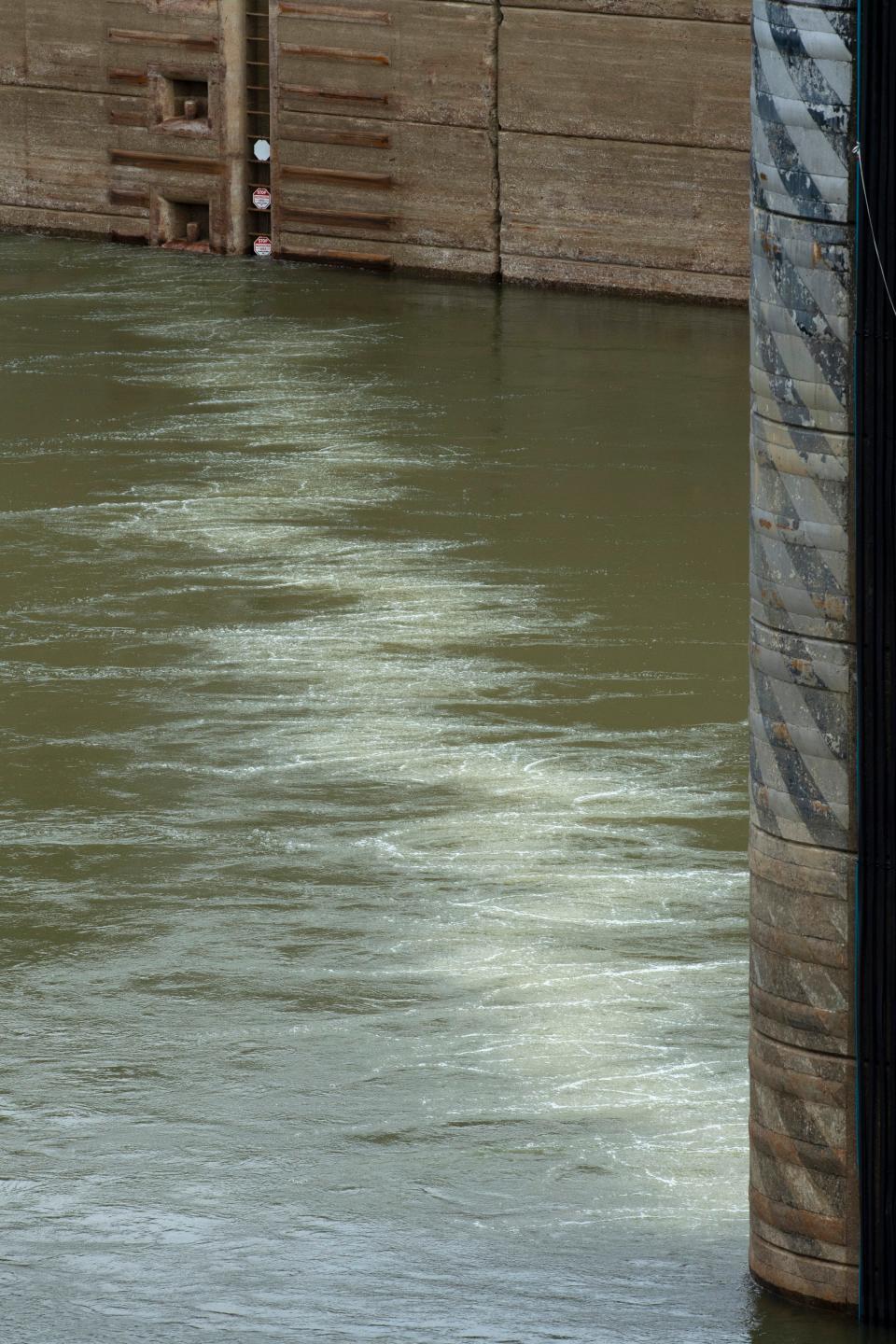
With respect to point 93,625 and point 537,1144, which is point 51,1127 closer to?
point 537,1144

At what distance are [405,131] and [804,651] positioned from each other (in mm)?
16608

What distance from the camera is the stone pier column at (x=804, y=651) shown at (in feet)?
19.7

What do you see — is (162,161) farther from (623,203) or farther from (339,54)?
(623,203)

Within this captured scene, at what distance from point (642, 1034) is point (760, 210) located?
11.7ft

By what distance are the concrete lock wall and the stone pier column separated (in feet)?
48.4

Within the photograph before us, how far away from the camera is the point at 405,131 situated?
2222 centimetres

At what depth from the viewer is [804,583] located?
20.3 ft

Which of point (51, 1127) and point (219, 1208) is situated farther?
point (51, 1127)

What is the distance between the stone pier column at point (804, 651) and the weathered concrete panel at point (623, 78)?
1458cm

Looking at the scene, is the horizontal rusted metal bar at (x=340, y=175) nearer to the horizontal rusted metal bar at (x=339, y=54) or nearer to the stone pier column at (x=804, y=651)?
the horizontal rusted metal bar at (x=339, y=54)

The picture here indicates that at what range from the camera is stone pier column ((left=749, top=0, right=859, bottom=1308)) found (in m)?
6.00

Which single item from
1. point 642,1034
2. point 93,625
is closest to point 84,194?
point 93,625

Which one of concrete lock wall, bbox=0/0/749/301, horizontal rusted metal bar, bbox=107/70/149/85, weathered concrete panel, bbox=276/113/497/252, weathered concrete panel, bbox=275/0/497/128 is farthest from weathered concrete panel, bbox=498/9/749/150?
horizontal rusted metal bar, bbox=107/70/149/85

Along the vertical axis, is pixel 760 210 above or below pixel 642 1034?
above
